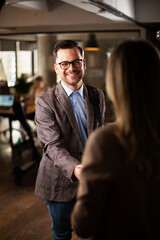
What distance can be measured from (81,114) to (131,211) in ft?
3.33

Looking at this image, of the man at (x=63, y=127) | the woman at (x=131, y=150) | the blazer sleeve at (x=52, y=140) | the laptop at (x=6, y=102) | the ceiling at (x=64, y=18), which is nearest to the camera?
the woman at (x=131, y=150)

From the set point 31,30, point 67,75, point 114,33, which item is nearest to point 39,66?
point 31,30

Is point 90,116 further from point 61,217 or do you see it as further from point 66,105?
point 61,217

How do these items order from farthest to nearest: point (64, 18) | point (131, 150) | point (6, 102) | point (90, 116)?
point (64, 18)
point (6, 102)
point (90, 116)
point (131, 150)

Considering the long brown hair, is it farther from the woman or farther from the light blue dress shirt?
the light blue dress shirt

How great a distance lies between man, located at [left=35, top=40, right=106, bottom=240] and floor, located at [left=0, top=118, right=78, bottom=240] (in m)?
1.24

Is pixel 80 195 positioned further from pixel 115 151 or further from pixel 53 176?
pixel 53 176

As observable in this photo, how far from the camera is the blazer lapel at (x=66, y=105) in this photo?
5.77 ft

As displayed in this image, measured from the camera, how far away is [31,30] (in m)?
9.39

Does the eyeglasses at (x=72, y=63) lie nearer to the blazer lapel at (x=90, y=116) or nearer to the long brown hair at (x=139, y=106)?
the blazer lapel at (x=90, y=116)

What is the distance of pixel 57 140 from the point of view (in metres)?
1.74

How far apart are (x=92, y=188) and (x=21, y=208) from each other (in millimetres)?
2870

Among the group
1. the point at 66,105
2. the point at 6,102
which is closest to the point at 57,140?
the point at 66,105

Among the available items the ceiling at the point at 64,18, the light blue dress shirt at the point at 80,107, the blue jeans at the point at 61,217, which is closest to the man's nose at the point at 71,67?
the light blue dress shirt at the point at 80,107
